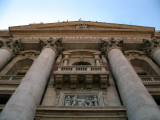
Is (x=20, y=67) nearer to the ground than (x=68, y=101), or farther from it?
farther from it

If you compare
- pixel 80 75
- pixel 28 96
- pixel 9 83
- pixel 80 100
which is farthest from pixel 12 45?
pixel 80 100

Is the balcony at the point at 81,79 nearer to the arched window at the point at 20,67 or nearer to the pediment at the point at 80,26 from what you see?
the arched window at the point at 20,67

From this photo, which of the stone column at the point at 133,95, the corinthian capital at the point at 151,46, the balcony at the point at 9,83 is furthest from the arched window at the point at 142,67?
the balcony at the point at 9,83

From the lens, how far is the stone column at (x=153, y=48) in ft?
55.4

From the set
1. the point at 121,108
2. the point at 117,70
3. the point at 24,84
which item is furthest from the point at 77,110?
the point at 117,70

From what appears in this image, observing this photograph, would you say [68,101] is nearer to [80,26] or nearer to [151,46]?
[151,46]

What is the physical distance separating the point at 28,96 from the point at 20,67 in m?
9.38

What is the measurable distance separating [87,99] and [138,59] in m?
9.69

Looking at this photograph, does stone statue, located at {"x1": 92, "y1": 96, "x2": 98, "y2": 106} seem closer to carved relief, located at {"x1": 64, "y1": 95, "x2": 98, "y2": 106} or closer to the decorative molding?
carved relief, located at {"x1": 64, "y1": 95, "x2": 98, "y2": 106}

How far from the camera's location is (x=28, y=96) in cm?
977

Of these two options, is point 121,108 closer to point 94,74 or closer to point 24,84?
point 94,74

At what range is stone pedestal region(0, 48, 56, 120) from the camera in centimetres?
833

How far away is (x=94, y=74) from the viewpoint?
1289 centimetres

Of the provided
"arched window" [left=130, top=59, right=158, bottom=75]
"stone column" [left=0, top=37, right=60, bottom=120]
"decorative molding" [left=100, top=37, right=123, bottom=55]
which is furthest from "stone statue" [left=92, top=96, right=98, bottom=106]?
"arched window" [left=130, top=59, right=158, bottom=75]
